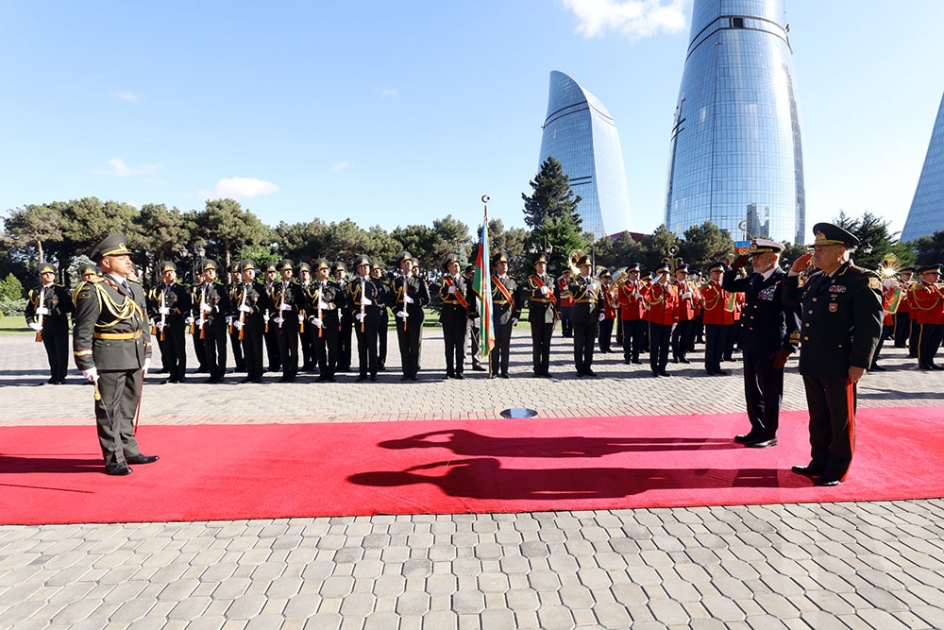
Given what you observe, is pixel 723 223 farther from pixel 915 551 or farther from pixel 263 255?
pixel 915 551

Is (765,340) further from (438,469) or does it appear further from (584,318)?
(584,318)

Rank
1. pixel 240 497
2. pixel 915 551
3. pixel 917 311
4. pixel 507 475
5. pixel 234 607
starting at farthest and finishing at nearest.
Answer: pixel 917 311, pixel 507 475, pixel 240 497, pixel 915 551, pixel 234 607

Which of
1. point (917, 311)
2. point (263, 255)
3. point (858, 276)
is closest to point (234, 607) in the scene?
point (858, 276)

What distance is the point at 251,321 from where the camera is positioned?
28.4ft

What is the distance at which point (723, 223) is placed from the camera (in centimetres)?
9331

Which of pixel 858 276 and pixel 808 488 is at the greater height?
pixel 858 276

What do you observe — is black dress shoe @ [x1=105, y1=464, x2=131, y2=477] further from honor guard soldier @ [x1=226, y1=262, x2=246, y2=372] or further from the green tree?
the green tree

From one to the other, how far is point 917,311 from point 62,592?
1409cm

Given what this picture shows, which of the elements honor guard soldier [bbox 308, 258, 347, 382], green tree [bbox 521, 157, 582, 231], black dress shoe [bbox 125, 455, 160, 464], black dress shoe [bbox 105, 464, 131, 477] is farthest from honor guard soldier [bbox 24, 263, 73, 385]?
green tree [bbox 521, 157, 582, 231]

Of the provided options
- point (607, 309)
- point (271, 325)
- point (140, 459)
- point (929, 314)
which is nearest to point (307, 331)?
point (271, 325)

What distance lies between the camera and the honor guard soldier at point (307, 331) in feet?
29.6

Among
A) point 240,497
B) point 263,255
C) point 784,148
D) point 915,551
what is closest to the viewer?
point 915,551

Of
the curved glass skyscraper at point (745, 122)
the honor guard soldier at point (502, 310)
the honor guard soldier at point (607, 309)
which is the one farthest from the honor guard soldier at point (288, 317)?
the curved glass skyscraper at point (745, 122)

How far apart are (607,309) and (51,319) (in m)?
11.4
